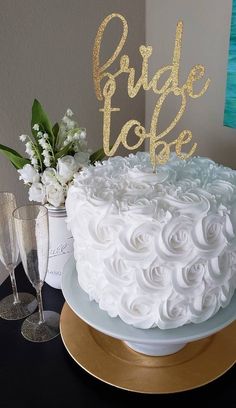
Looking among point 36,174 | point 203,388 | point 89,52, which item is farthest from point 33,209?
point 89,52

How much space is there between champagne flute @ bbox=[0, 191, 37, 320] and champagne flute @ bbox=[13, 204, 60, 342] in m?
0.07

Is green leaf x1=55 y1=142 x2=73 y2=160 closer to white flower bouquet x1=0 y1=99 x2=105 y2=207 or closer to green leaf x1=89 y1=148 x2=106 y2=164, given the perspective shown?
white flower bouquet x1=0 y1=99 x2=105 y2=207

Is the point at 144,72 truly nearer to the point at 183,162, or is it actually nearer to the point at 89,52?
the point at 183,162

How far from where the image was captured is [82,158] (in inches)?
39.7

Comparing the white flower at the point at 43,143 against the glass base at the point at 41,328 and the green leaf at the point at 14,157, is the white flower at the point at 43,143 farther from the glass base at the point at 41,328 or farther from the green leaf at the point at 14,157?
the glass base at the point at 41,328

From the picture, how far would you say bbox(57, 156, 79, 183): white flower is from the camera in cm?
95

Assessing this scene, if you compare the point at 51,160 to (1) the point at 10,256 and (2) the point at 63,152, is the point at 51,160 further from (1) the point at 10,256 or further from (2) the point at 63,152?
(1) the point at 10,256

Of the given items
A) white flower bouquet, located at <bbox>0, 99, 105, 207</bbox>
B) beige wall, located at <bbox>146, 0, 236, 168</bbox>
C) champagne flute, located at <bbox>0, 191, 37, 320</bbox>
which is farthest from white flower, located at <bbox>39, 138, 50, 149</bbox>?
beige wall, located at <bbox>146, 0, 236, 168</bbox>

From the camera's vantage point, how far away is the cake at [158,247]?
A: 2.19 feet

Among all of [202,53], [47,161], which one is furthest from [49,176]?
[202,53]

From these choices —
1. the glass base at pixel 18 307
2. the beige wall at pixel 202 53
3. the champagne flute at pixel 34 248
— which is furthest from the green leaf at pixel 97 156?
the beige wall at pixel 202 53

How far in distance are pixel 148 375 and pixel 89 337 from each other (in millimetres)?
168

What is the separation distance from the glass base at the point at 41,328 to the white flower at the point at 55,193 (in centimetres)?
30

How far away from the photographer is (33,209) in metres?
0.90
